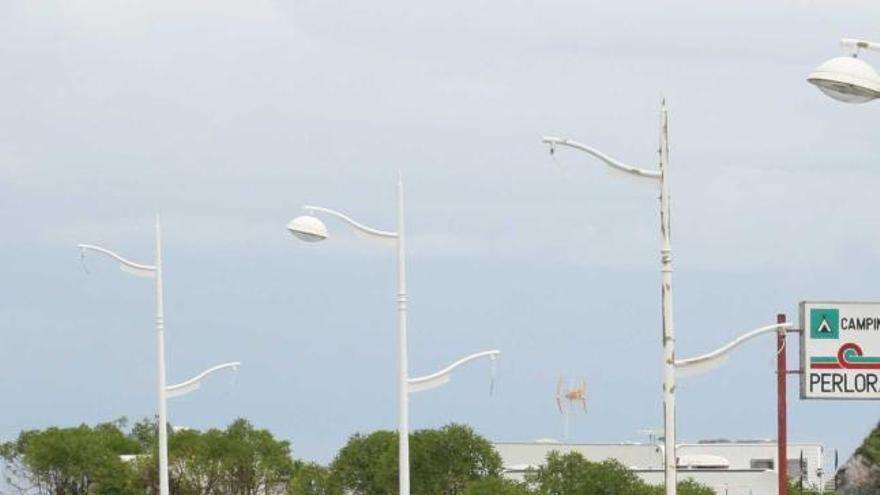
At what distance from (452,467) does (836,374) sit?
37.5 meters

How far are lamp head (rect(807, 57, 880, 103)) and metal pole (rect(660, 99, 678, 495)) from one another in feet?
15.7

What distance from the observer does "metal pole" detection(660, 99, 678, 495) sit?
93.6 ft

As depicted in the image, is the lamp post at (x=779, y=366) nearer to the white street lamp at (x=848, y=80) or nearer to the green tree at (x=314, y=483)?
the white street lamp at (x=848, y=80)

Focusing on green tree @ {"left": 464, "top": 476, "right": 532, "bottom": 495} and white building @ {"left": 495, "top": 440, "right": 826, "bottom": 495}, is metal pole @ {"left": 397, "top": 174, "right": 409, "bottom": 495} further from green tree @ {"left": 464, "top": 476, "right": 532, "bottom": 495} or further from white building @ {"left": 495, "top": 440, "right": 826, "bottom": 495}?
Answer: white building @ {"left": 495, "top": 440, "right": 826, "bottom": 495}

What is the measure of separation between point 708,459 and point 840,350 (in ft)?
258

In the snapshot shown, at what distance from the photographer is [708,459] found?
11575cm

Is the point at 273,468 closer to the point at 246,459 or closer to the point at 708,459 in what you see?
the point at 246,459

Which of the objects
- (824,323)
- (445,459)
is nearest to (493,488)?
(445,459)

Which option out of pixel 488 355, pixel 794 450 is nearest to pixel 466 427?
pixel 488 355

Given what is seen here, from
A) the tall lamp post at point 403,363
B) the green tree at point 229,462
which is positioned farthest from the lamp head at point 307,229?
the green tree at point 229,462

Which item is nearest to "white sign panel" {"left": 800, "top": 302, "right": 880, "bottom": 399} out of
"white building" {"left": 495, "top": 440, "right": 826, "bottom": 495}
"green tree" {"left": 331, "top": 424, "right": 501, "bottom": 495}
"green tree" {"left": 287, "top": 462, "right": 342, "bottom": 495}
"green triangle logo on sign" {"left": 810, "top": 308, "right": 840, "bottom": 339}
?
"green triangle logo on sign" {"left": 810, "top": 308, "right": 840, "bottom": 339}

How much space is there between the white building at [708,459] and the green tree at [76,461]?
19.6 m

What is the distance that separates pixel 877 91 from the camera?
2362 centimetres

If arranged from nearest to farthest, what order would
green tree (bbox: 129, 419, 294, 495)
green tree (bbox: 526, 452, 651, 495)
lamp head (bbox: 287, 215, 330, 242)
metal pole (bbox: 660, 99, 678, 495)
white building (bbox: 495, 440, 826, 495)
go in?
1. metal pole (bbox: 660, 99, 678, 495)
2. lamp head (bbox: 287, 215, 330, 242)
3. green tree (bbox: 526, 452, 651, 495)
4. green tree (bbox: 129, 419, 294, 495)
5. white building (bbox: 495, 440, 826, 495)
